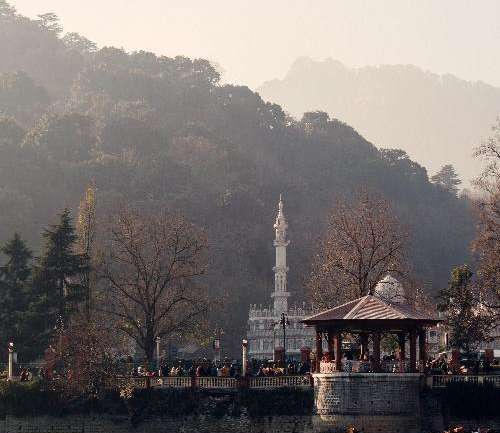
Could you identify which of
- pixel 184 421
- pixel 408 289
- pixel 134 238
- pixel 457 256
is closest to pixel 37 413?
pixel 184 421

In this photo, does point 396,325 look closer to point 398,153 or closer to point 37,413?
point 37,413

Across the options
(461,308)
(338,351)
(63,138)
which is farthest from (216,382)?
(63,138)

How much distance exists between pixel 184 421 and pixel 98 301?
21.2 m

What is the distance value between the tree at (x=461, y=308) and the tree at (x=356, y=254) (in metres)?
3.86

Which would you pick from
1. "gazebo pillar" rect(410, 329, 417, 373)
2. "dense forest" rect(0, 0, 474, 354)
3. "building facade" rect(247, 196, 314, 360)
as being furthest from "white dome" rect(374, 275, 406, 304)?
"dense forest" rect(0, 0, 474, 354)

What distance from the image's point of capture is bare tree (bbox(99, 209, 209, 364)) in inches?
2987

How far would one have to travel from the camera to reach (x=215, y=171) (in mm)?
154125

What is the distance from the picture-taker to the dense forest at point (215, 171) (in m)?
137

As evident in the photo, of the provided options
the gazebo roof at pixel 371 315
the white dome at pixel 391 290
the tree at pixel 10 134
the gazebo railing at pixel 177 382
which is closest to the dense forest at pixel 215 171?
the tree at pixel 10 134

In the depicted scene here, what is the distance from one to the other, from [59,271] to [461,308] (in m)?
23.8

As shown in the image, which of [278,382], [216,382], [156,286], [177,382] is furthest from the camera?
[156,286]

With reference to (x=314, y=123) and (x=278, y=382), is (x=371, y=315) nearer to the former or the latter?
(x=278, y=382)

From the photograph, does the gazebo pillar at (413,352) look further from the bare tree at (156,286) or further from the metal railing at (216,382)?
the bare tree at (156,286)

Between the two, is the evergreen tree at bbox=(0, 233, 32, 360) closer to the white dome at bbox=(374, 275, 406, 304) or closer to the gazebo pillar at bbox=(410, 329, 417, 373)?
the white dome at bbox=(374, 275, 406, 304)
